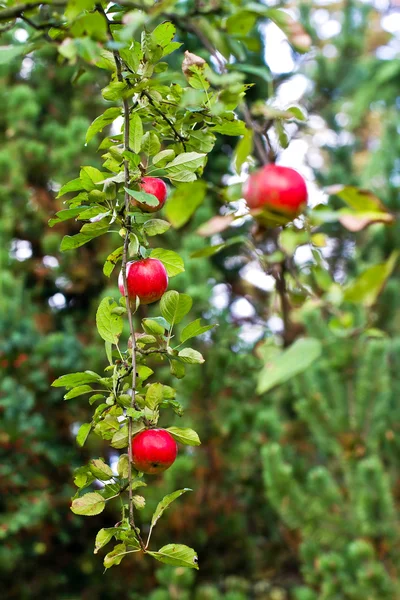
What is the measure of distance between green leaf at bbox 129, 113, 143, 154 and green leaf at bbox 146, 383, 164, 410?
21 cm

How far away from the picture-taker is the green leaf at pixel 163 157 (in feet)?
1.84

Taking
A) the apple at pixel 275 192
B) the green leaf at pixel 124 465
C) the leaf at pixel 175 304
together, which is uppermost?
the apple at pixel 275 192

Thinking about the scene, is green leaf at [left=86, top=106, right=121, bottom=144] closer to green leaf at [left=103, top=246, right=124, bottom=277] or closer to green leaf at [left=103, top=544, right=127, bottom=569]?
green leaf at [left=103, top=246, right=124, bottom=277]

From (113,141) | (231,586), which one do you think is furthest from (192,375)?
(113,141)

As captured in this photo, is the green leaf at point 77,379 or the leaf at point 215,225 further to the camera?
the green leaf at point 77,379

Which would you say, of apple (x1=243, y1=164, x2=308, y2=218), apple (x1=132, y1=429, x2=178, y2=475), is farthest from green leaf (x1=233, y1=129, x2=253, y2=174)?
apple (x1=132, y1=429, x2=178, y2=475)

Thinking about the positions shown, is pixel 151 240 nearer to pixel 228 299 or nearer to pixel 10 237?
pixel 10 237

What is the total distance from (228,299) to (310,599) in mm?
1692

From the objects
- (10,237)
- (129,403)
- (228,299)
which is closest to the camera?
(129,403)

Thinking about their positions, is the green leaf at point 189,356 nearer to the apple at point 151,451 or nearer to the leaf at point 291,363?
the apple at point 151,451

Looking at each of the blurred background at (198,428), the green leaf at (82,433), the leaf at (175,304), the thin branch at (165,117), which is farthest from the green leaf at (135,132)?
the blurred background at (198,428)

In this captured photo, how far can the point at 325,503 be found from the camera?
2279mm

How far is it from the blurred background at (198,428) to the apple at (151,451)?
4.69 feet

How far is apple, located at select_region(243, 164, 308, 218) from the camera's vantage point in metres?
0.42
